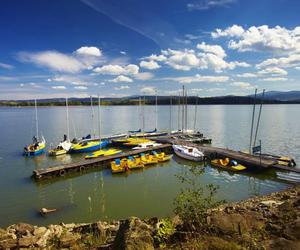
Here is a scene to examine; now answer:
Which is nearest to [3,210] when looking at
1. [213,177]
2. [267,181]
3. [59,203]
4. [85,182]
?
[59,203]

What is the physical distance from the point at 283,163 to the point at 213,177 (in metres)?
9.00

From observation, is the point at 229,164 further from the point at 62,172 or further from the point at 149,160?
the point at 62,172

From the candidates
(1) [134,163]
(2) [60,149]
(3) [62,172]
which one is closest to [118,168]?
(1) [134,163]

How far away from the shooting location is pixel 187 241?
654 cm

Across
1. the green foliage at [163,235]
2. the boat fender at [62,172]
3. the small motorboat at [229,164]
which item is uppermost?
the green foliage at [163,235]

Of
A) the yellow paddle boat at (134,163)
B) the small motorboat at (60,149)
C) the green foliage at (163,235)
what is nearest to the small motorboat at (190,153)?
the yellow paddle boat at (134,163)

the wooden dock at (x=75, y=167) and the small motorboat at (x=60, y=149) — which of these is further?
the small motorboat at (x=60, y=149)

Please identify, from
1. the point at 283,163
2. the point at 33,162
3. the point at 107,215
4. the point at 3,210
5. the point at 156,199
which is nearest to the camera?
the point at 107,215

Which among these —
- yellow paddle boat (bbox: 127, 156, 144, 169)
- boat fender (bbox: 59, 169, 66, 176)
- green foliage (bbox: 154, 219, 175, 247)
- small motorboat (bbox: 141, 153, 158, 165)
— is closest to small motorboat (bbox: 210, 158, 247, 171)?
small motorboat (bbox: 141, 153, 158, 165)

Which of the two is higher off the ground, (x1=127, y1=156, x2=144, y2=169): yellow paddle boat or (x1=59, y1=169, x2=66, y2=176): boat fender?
(x1=127, y1=156, x2=144, y2=169): yellow paddle boat

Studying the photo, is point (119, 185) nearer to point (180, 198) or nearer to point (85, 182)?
point (85, 182)

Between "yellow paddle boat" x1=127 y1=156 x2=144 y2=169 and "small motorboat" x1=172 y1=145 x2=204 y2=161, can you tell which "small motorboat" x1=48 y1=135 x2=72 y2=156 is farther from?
"small motorboat" x1=172 y1=145 x2=204 y2=161

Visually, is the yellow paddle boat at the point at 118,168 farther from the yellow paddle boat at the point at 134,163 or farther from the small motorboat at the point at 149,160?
the small motorboat at the point at 149,160

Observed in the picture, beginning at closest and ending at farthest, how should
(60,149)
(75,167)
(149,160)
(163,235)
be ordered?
(163,235) < (75,167) < (149,160) < (60,149)
